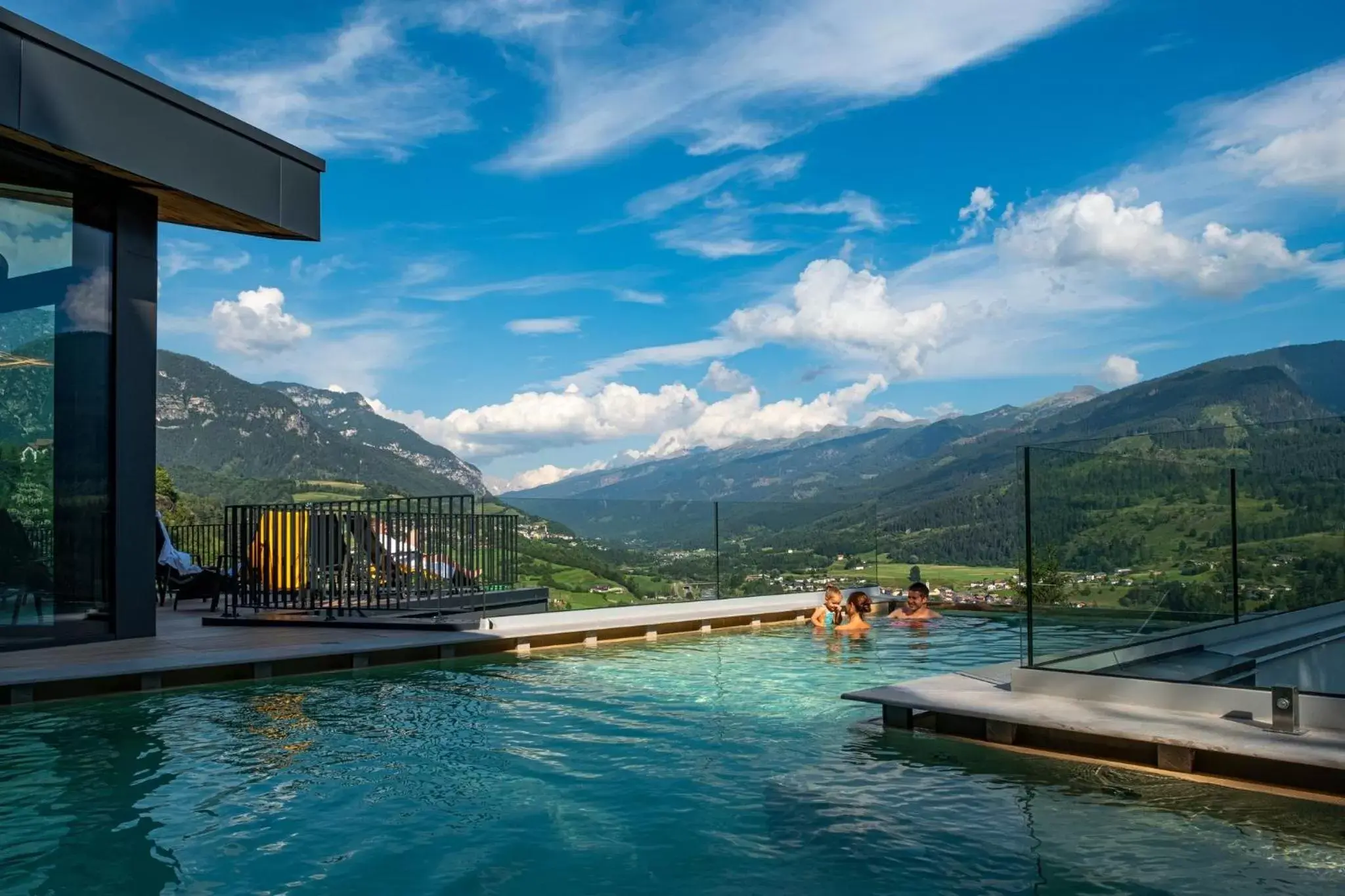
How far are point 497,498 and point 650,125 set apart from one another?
1489 inches

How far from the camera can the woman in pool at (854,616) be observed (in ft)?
44.0

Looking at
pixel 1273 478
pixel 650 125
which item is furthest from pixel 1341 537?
pixel 650 125

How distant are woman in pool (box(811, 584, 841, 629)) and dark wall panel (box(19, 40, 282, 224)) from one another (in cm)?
874

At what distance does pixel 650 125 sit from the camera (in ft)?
155

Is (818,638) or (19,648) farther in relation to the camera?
(818,638)

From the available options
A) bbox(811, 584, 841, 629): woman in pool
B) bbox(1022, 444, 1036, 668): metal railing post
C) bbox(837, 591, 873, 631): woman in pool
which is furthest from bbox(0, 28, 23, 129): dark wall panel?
bbox(811, 584, 841, 629): woman in pool

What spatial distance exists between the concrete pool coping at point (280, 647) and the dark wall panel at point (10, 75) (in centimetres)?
482

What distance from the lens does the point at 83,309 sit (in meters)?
10.4

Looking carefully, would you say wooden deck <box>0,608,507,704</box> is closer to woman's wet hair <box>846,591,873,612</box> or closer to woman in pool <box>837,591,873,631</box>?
woman in pool <box>837,591,873,631</box>

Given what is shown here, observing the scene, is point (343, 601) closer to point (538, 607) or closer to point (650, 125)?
point (538, 607)

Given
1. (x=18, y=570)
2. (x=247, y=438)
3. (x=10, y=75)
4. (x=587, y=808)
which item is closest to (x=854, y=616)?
(x=587, y=808)

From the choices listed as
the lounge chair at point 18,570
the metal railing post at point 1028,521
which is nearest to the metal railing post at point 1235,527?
the metal railing post at point 1028,521

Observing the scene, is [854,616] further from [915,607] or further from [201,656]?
[201,656]

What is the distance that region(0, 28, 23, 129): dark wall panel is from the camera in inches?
346
